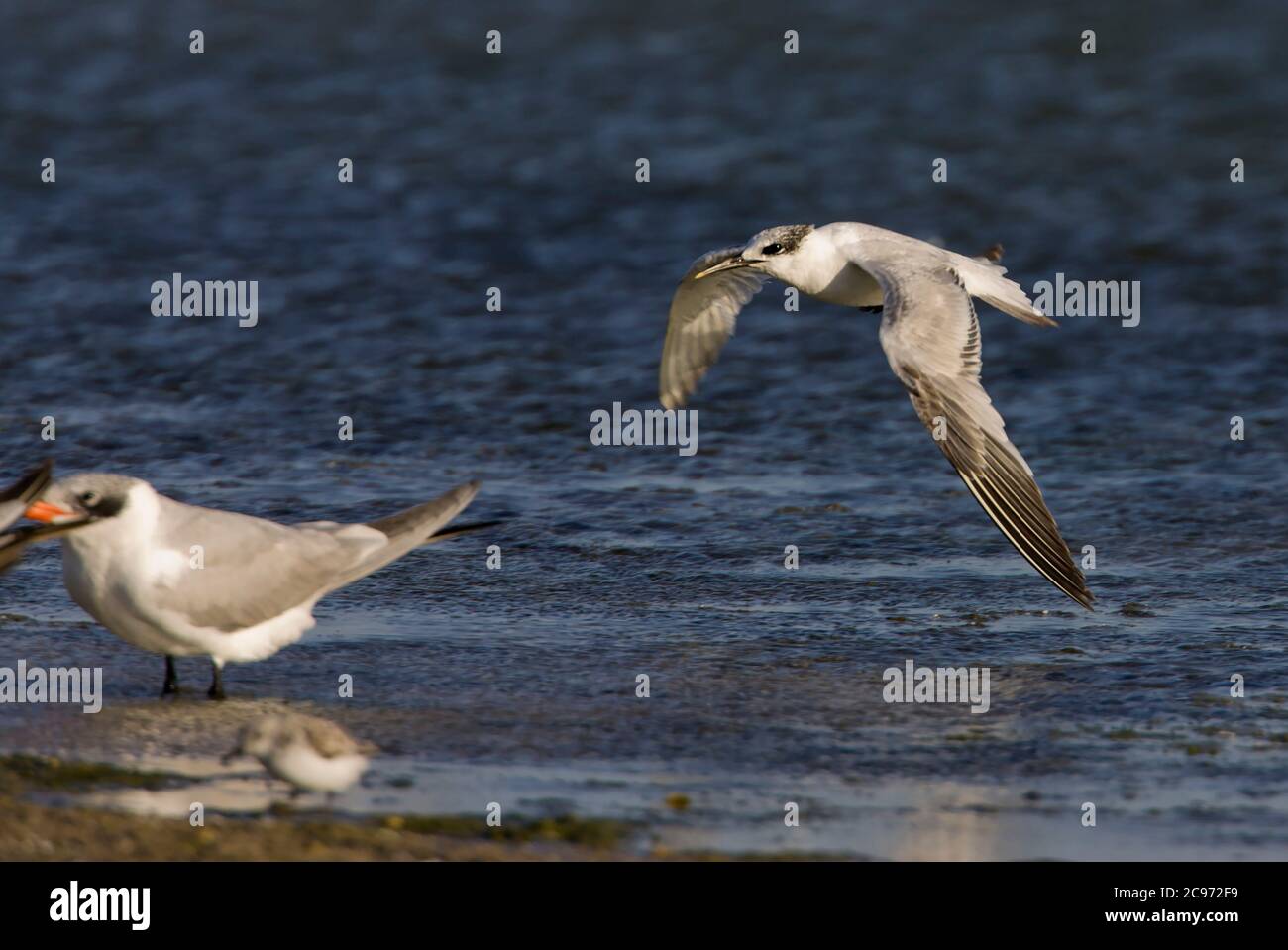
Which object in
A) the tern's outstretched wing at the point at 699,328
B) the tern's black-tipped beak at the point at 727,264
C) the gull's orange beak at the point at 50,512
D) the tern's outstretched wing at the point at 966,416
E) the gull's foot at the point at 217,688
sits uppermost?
the tern's black-tipped beak at the point at 727,264

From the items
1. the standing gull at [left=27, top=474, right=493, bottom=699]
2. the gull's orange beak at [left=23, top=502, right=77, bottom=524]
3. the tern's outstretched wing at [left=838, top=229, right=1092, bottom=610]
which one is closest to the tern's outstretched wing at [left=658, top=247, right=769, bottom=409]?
the tern's outstretched wing at [left=838, top=229, right=1092, bottom=610]

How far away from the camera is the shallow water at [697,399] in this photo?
7008mm

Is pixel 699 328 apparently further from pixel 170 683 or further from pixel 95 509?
pixel 95 509

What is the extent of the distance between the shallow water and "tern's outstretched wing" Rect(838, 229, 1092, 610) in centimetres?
49

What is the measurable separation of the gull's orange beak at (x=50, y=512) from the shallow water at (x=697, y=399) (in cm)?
69

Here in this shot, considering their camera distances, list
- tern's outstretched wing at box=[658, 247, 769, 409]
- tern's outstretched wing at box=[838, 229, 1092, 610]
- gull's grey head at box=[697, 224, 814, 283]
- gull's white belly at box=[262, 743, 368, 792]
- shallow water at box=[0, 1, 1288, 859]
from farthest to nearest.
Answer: tern's outstretched wing at box=[658, 247, 769, 409]
gull's grey head at box=[697, 224, 814, 283]
tern's outstretched wing at box=[838, 229, 1092, 610]
shallow water at box=[0, 1, 1288, 859]
gull's white belly at box=[262, 743, 368, 792]

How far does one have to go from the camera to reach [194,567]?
7.29 m

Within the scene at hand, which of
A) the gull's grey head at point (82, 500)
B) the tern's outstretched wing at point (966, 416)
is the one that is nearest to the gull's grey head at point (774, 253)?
the tern's outstretched wing at point (966, 416)

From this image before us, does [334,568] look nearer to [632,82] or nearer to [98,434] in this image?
[98,434]

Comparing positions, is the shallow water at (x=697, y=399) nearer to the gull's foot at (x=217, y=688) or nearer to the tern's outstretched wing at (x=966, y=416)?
the gull's foot at (x=217, y=688)

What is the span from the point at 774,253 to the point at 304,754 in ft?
13.5

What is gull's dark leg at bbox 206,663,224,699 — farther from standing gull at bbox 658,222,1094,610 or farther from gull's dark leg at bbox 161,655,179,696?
standing gull at bbox 658,222,1094,610

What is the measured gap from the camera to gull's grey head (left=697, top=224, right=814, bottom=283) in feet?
30.9

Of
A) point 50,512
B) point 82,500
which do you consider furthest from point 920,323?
point 50,512
